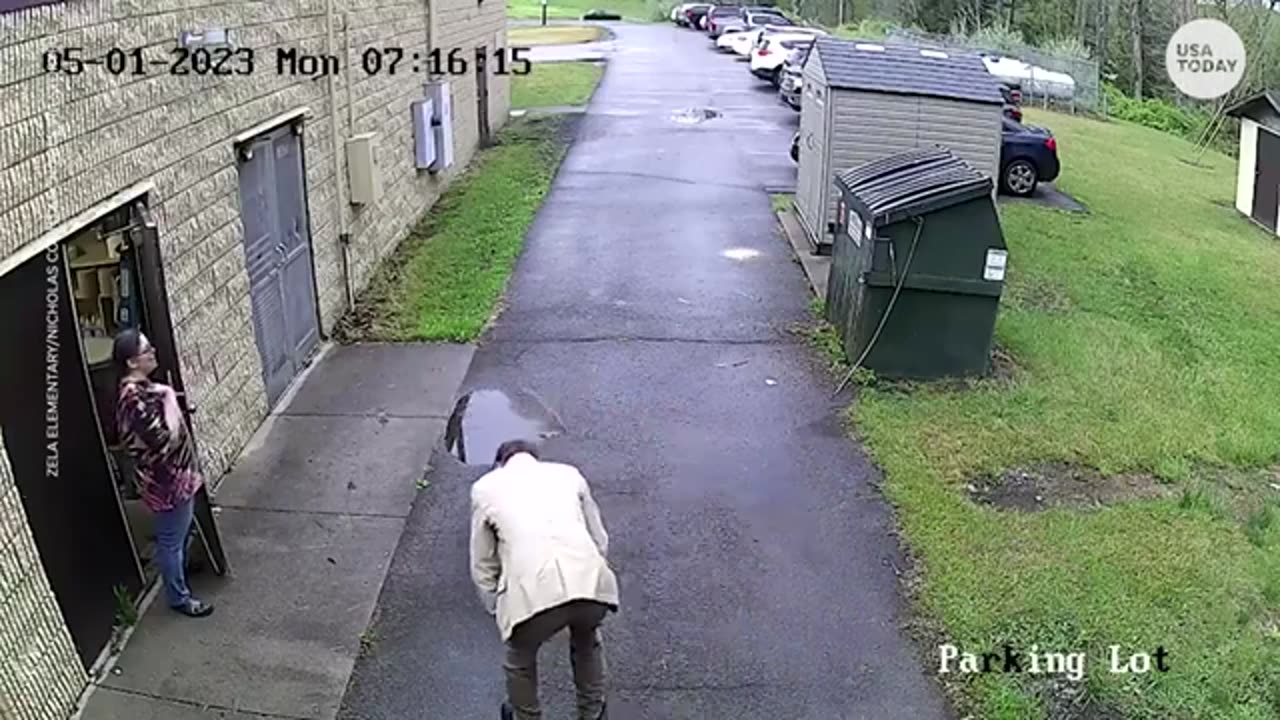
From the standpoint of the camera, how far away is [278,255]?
1034cm

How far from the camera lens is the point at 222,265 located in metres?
8.78

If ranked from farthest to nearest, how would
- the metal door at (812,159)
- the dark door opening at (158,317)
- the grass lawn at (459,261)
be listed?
the metal door at (812,159), the grass lawn at (459,261), the dark door opening at (158,317)

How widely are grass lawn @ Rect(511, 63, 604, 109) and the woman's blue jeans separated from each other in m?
23.9

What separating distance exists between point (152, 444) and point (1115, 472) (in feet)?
20.4

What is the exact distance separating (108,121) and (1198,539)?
6647 mm

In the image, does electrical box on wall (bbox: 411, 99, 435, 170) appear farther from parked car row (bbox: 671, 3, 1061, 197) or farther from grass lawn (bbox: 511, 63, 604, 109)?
grass lawn (bbox: 511, 63, 604, 109)

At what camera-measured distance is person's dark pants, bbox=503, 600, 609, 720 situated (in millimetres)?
5207

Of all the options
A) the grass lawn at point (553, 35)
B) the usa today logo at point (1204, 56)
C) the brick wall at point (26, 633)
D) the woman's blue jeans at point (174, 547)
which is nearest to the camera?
the brick wall at point (26, 633)

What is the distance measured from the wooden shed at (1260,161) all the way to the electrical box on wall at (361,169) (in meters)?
15.4

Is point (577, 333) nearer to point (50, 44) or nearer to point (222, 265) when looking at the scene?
point (222, 265)

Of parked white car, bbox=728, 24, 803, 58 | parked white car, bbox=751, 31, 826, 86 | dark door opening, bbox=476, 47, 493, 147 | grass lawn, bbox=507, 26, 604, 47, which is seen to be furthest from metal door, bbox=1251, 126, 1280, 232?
grass lawn, bbox=507, 26, 604, 47

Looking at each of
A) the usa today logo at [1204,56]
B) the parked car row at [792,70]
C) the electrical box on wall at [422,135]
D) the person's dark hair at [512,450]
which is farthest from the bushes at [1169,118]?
the person's dark hair at [512,450]

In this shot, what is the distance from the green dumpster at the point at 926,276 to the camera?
33.6ft

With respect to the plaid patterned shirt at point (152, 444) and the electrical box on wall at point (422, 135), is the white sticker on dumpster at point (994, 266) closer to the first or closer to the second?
the plaid patterned shirt at point (152, 444)
